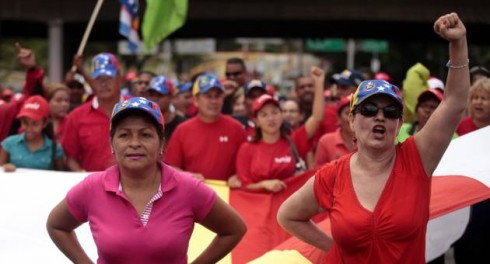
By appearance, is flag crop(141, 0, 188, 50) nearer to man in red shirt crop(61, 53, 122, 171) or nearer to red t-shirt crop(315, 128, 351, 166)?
man in red shirt crop(61, 53, 122, 171)

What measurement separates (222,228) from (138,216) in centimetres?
49

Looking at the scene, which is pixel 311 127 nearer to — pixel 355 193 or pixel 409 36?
pixel 355 193

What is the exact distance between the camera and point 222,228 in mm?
4156

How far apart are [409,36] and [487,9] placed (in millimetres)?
6574

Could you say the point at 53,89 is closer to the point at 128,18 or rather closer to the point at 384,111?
the point at 128,18

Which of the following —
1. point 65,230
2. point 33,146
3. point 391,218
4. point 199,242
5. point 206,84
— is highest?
point 206,84

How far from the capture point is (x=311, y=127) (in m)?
7.71

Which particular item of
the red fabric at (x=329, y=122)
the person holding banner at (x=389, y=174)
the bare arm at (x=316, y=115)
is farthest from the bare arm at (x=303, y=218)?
the red fabric at (x=329, y=122)

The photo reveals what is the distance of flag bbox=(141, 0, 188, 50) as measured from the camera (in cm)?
986

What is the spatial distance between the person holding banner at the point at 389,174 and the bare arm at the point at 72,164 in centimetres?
372

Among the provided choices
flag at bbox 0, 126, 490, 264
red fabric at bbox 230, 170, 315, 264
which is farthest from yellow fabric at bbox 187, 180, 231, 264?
red fabric at bbox 230, 170, 315, 264

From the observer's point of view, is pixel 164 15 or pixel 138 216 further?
pixel 164 15

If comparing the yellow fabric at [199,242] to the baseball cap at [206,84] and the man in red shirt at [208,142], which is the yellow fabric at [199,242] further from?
the baseball cap at [206,84]

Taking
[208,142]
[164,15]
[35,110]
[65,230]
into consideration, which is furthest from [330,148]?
[164,15]
